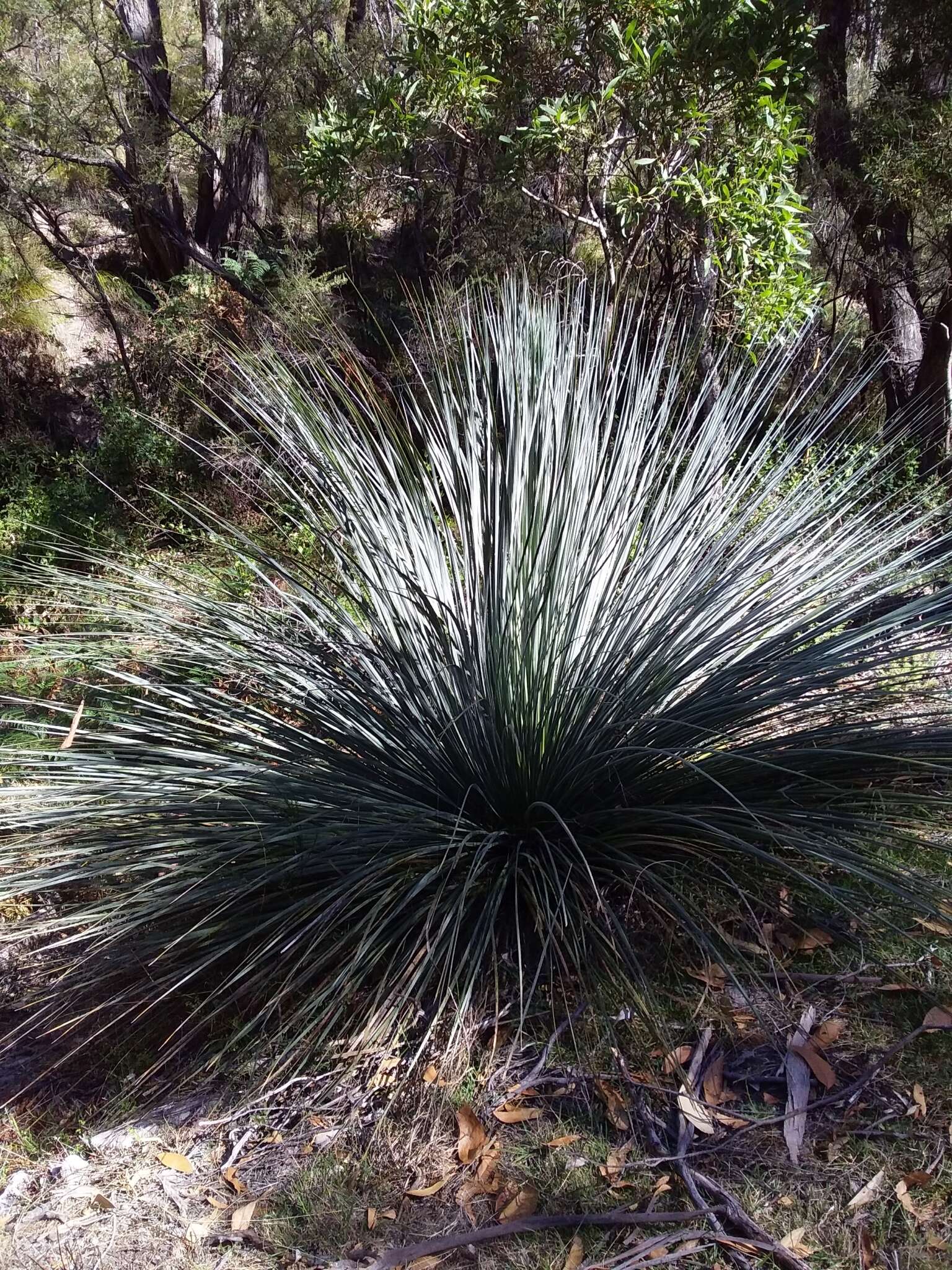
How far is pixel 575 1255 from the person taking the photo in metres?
1.80

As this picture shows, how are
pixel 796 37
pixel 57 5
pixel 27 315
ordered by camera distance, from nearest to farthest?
1. pixel 796 37
2. pixel 57 5
3. pixel 27 315

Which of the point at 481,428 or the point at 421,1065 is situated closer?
the point at 421,1065

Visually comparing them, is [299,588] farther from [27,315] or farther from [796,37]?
[27,315]

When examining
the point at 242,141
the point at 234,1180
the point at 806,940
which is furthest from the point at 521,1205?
the point at 242,141

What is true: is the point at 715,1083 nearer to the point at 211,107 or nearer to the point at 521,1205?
the point at 521,1205

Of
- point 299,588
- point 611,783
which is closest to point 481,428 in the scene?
point 299,588

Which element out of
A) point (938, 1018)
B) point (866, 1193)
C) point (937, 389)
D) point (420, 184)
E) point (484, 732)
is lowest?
point (866, 1193)

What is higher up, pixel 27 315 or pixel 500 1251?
pixel 27 315

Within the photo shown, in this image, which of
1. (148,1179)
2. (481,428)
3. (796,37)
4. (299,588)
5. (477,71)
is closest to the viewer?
(148,1179)

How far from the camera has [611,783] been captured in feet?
8.70

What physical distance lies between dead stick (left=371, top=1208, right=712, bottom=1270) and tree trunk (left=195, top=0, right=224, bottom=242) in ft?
27.5

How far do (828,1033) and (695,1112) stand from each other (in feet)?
1.34

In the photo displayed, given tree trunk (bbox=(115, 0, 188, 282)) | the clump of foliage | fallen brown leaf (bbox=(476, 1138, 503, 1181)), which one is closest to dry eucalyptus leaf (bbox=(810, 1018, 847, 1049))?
fallen brown leaf (bbox=(476, 1138, 503, 1181))

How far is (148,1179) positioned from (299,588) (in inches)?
64.6
